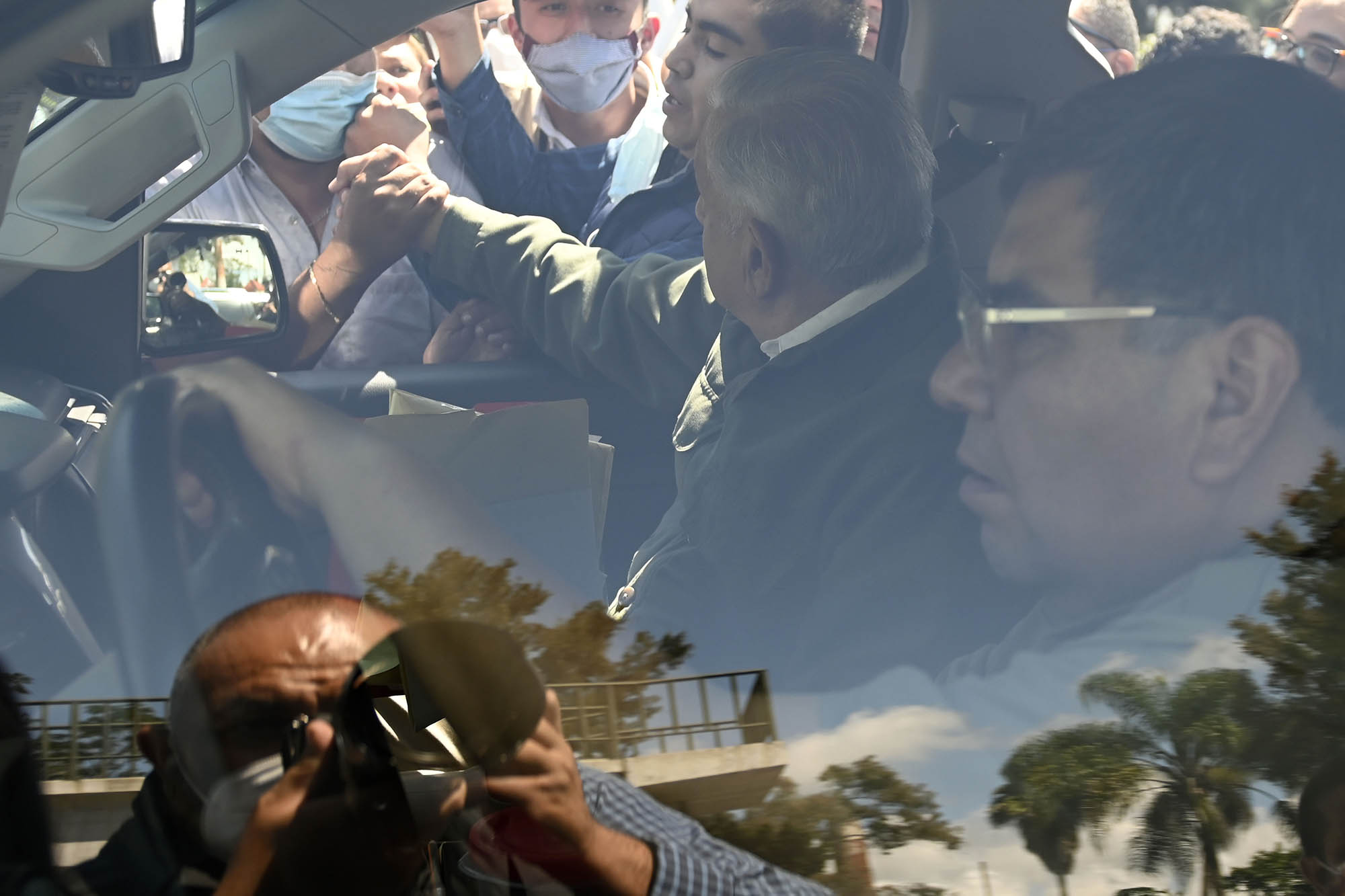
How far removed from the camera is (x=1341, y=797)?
1354 mm

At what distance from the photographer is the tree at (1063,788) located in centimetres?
153

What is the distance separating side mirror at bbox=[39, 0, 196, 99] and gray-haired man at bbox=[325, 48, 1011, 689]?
0.82 metres

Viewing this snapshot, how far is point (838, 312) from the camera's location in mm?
1615

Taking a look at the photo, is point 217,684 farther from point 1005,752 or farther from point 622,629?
point 1005,752

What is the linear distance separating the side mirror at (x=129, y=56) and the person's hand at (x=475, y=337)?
600mm

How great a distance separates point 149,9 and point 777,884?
63.6 inches

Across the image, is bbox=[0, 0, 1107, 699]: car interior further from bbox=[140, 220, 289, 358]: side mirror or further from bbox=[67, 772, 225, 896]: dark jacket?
bbox=[67, 772, 225, 896]: dark jacket

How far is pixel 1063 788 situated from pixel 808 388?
722 millimetres

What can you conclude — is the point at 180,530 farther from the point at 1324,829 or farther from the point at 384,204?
the point at 1324,829

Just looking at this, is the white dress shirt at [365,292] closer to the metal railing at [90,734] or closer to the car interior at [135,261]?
the car interior at [135,261]

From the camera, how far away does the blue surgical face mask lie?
168cm

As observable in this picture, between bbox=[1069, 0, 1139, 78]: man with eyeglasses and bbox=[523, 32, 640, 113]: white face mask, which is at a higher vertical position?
bbox=[1069, 0, 1139, 78]: man with eyeglasses

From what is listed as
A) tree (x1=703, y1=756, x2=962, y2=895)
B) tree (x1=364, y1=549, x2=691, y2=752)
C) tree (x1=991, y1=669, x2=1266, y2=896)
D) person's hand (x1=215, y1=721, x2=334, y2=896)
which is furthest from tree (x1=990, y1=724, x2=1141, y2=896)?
person's hand (x1=215, y1=721, x2=334, y2=896)

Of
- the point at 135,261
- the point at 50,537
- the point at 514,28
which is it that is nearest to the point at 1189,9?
the point at 514,28
